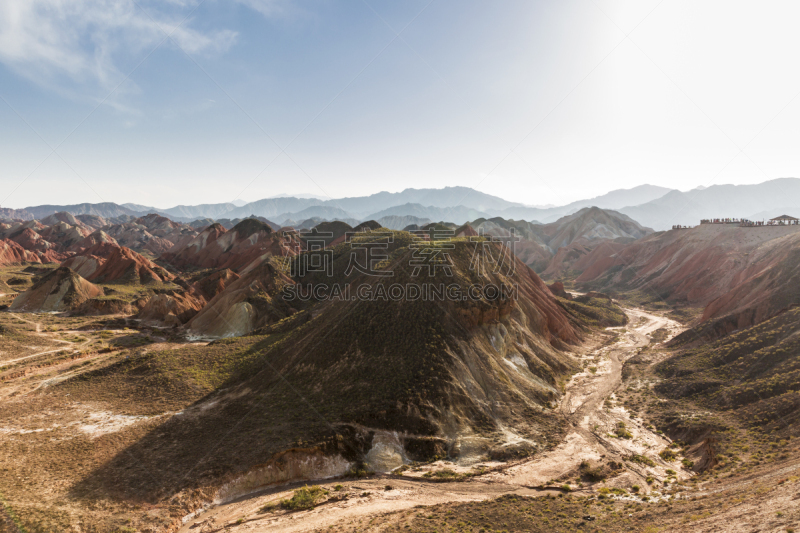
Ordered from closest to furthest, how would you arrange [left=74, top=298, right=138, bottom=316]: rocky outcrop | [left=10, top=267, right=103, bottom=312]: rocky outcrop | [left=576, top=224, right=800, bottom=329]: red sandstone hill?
[left=576, top=224, right=800, bottom=329]: red sandstone hill
[left=74, top=298, right=138, bottom=316]: rocky outcrop
[left=10, top=267, right=103, bottom=312]: rocky outcrop

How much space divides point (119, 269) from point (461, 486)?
113011mm

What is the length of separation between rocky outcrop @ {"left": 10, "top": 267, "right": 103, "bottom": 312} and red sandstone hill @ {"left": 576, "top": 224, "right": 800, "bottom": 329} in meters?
121

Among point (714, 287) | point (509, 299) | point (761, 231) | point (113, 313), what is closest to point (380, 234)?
point (509, 299)

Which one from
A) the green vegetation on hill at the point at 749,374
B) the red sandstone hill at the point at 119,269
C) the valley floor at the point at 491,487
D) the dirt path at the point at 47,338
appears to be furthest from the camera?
the red sandstone hill at the point at 119,269

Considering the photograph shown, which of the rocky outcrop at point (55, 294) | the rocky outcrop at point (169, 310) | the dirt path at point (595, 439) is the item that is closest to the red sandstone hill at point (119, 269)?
the rocky outcrop at point (55, 294)

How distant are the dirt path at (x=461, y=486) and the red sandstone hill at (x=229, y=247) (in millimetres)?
92581

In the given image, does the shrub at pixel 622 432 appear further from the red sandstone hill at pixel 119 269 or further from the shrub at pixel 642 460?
the red sandstone hill at pixel 119 269

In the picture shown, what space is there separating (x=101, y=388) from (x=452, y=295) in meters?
39.2

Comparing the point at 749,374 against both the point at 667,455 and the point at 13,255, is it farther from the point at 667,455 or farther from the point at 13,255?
the point at 13,255

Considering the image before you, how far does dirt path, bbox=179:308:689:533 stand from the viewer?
19.9m

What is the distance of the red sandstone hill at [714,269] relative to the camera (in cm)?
4838

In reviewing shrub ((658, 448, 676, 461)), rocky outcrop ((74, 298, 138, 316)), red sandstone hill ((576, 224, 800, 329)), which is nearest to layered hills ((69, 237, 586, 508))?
shrub ((658, 448, 676, 461))

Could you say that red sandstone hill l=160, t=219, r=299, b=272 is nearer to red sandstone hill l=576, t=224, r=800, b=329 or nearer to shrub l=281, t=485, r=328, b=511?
shrub l=281, t=485, r=328, b=511

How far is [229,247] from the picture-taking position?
5094 inches
